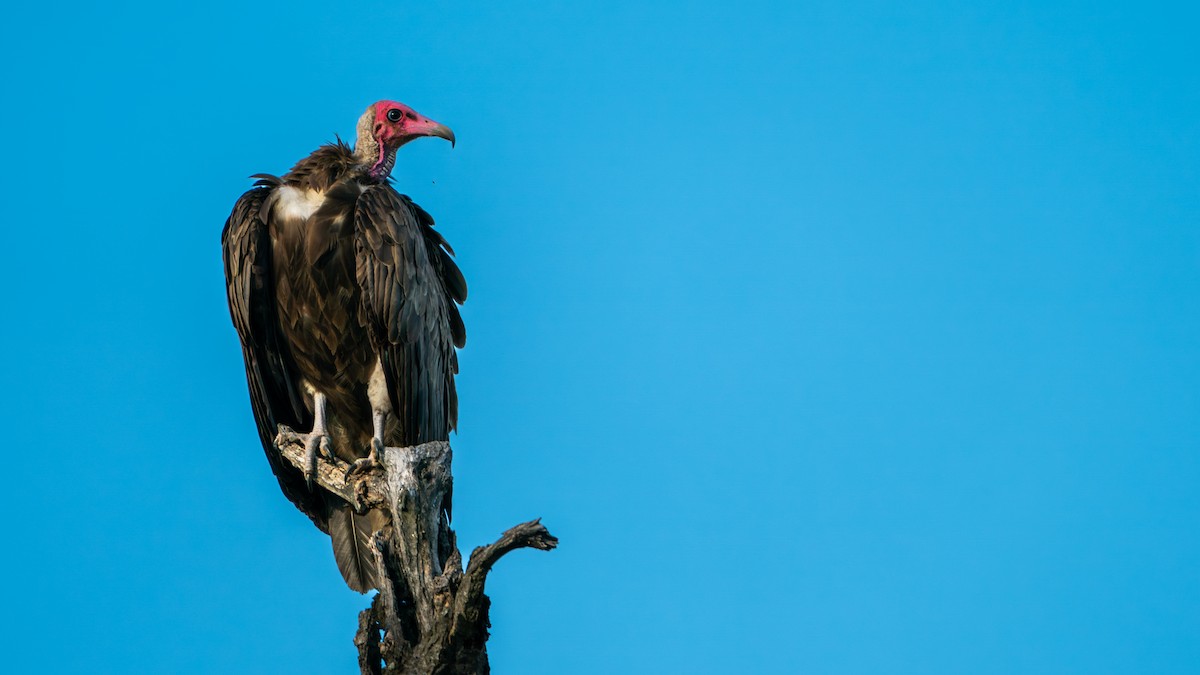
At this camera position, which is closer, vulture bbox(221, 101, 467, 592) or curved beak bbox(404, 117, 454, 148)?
vulture bbox(221, 101, 467, 592)

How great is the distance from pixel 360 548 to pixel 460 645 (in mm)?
2382

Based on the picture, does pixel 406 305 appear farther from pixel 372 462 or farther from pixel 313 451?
pixel 372 462

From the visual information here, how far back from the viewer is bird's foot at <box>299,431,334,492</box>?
8.16 meters

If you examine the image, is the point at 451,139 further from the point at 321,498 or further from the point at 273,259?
the point at 321,498

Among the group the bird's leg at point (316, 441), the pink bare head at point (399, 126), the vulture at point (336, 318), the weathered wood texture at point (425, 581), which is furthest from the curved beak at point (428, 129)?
the weathered wood texture at point (425, 581)

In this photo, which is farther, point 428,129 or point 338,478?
point 428,129

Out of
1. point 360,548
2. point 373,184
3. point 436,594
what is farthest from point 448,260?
point 436,594

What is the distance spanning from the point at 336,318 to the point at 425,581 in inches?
97.3

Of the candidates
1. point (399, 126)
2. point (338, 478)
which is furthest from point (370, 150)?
point (338, 478)

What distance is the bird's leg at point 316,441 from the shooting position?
8.16 m

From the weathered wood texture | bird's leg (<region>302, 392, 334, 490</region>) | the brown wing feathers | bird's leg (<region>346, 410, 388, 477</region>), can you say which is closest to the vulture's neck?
the brown wing feathers

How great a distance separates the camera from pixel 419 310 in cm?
851

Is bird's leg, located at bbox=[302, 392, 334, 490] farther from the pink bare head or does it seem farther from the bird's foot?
the pink bare head

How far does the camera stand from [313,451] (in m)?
8.23
